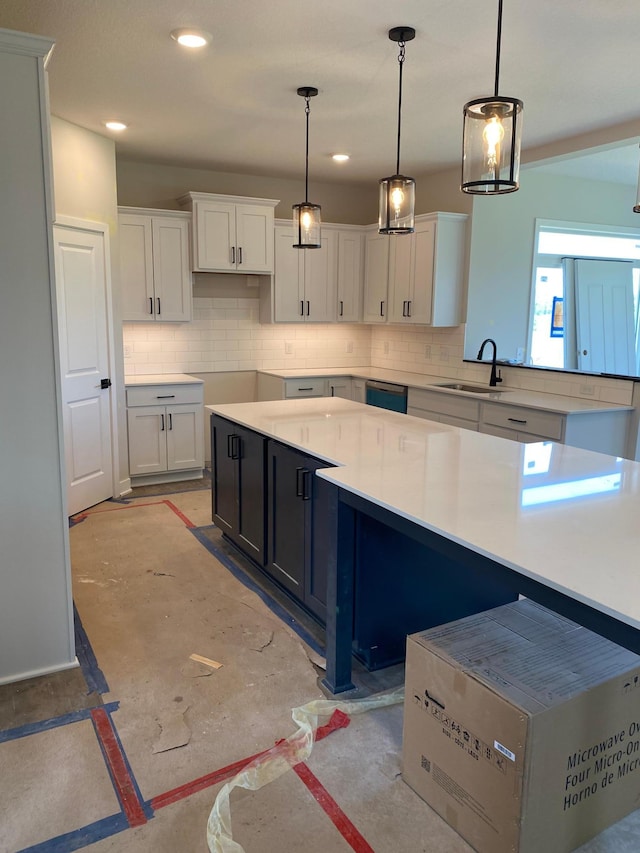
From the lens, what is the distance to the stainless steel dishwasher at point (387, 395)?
5.40 meters

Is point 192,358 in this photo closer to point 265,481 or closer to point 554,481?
point 265,481

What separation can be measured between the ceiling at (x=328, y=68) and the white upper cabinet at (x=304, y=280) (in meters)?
1.19

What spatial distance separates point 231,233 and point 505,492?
4.12m

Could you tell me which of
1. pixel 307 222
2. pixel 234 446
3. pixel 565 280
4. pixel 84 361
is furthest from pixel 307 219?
pixel 565 280

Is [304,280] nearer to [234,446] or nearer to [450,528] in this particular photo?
[234,446]

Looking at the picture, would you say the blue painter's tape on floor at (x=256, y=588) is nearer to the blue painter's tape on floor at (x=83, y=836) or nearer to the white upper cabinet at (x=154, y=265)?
the blue painter's tape on floor at (x=83, y=836)

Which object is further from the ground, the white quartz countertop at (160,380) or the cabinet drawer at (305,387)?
the white quartz countertop at (160,380)

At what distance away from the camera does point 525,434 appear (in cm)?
426

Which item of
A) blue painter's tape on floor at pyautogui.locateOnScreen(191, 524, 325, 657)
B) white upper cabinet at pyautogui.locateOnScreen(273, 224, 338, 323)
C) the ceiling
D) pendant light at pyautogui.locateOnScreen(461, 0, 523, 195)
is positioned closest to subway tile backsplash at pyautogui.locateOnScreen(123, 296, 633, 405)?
white upper cabinet at pyautogui.locateOnScreen(273, 224, 338, 323)

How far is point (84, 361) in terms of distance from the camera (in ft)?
14.9

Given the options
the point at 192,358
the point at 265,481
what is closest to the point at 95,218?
the point at 192,358

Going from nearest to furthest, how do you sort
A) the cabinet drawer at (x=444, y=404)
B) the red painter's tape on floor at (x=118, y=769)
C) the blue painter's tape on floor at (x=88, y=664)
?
1. the red painter's tape on floor at (x=118, y=769)
2. the blue painter's tape on floor at (x=88, y=664)
3. the cabinet drawer at (x=444, y=404)

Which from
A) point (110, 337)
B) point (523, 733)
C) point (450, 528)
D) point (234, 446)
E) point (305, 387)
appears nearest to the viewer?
point (523, 733)

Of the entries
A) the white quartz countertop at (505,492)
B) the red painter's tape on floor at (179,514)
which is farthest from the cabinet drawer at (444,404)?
the red painter's tape on floor at (179,514)
